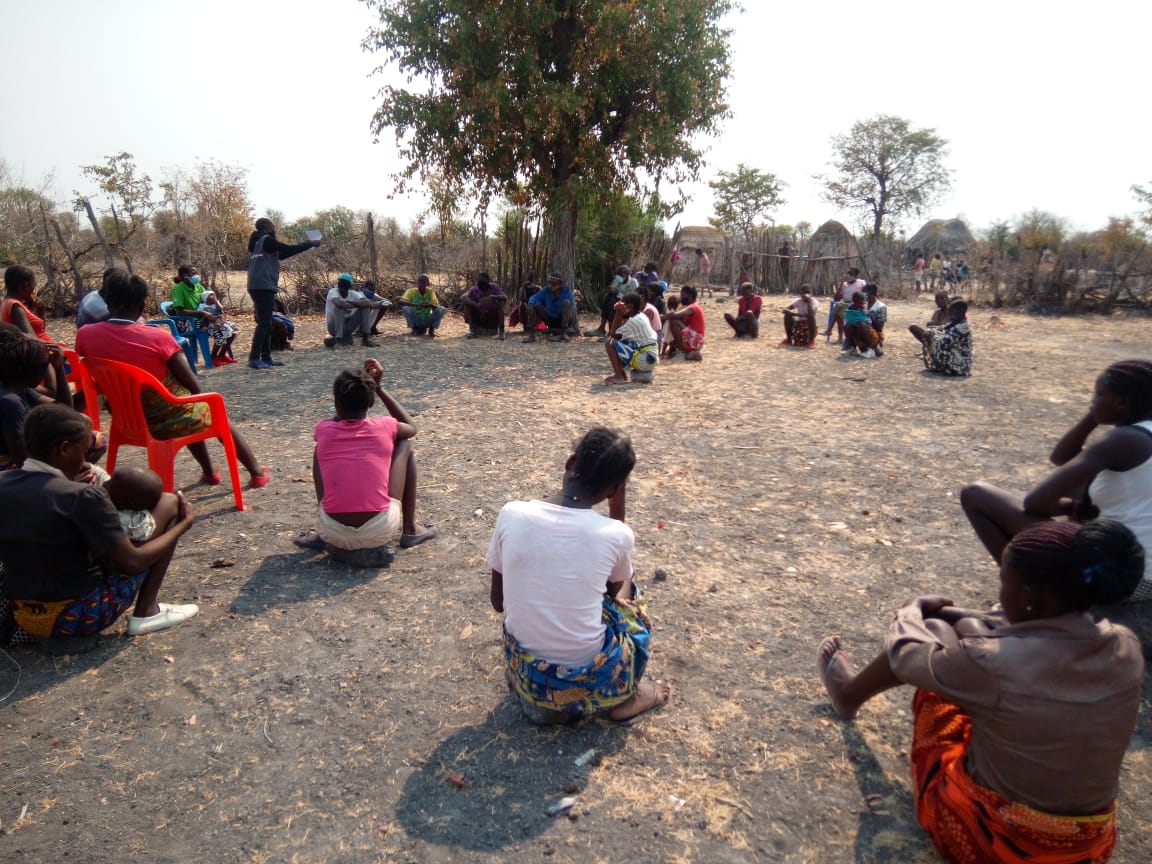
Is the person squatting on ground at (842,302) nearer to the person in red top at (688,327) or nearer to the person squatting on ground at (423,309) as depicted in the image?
the person in red top at (688,327)

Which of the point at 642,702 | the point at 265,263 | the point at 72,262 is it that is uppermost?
the point at 72,262

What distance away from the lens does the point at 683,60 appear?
12.3 metres

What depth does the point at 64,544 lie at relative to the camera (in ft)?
9.70

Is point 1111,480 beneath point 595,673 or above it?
above

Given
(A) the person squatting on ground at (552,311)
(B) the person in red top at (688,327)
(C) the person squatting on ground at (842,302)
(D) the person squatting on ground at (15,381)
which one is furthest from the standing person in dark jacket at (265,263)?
(C) the person squatting on ground at (842,302)

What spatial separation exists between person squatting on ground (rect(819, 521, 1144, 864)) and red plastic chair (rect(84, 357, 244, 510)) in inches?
174

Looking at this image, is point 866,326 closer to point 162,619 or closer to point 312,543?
point 312,543

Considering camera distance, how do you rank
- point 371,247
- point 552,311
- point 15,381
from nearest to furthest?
point 15,381 < point 552,311 < point 371,247

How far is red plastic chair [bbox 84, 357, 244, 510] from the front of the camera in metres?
4.59

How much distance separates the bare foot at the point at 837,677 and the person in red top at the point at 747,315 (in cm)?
1115

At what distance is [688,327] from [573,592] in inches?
363

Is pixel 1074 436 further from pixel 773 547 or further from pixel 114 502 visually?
pixel 114 502

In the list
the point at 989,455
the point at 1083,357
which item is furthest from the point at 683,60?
the point at 989,455

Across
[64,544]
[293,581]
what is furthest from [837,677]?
[64,544]
